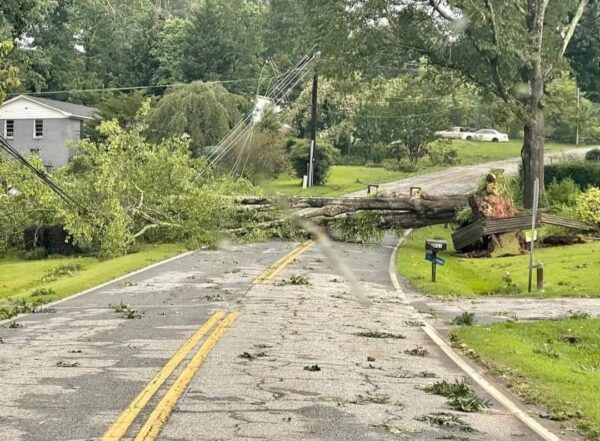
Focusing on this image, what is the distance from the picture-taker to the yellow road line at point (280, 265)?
65.8 ft

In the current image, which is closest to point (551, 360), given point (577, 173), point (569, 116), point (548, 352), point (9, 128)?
point (548, 352)

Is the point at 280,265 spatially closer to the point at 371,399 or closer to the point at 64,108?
the point at 371,399

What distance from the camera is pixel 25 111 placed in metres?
61.3

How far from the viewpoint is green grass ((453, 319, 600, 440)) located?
9023 millimetres

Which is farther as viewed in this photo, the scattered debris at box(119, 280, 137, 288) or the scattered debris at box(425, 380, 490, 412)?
the scattered debris at box(119, 280, 137, 288)

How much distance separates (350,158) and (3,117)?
25.5m

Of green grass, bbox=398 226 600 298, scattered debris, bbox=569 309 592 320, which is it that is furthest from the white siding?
scattered debris, bbox=569 309 592 320

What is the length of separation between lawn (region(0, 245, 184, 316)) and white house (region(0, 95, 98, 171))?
109 feet

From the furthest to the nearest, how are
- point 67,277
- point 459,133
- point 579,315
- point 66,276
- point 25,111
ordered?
point 459,133 → point 25,111 → point 66,276 → point 67,277 → point 579,315

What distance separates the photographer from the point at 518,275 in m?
24.0

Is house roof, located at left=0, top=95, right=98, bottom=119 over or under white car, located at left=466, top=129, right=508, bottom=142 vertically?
over

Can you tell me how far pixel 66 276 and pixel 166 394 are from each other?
15.3 m

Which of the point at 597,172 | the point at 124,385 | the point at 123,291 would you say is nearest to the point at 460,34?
the point at 597,172

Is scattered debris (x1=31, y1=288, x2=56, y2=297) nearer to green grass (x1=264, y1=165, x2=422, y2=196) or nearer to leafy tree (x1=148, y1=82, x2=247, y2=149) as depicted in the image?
leafy tree (x1=148, y1=82, x2=247, y2=149)
